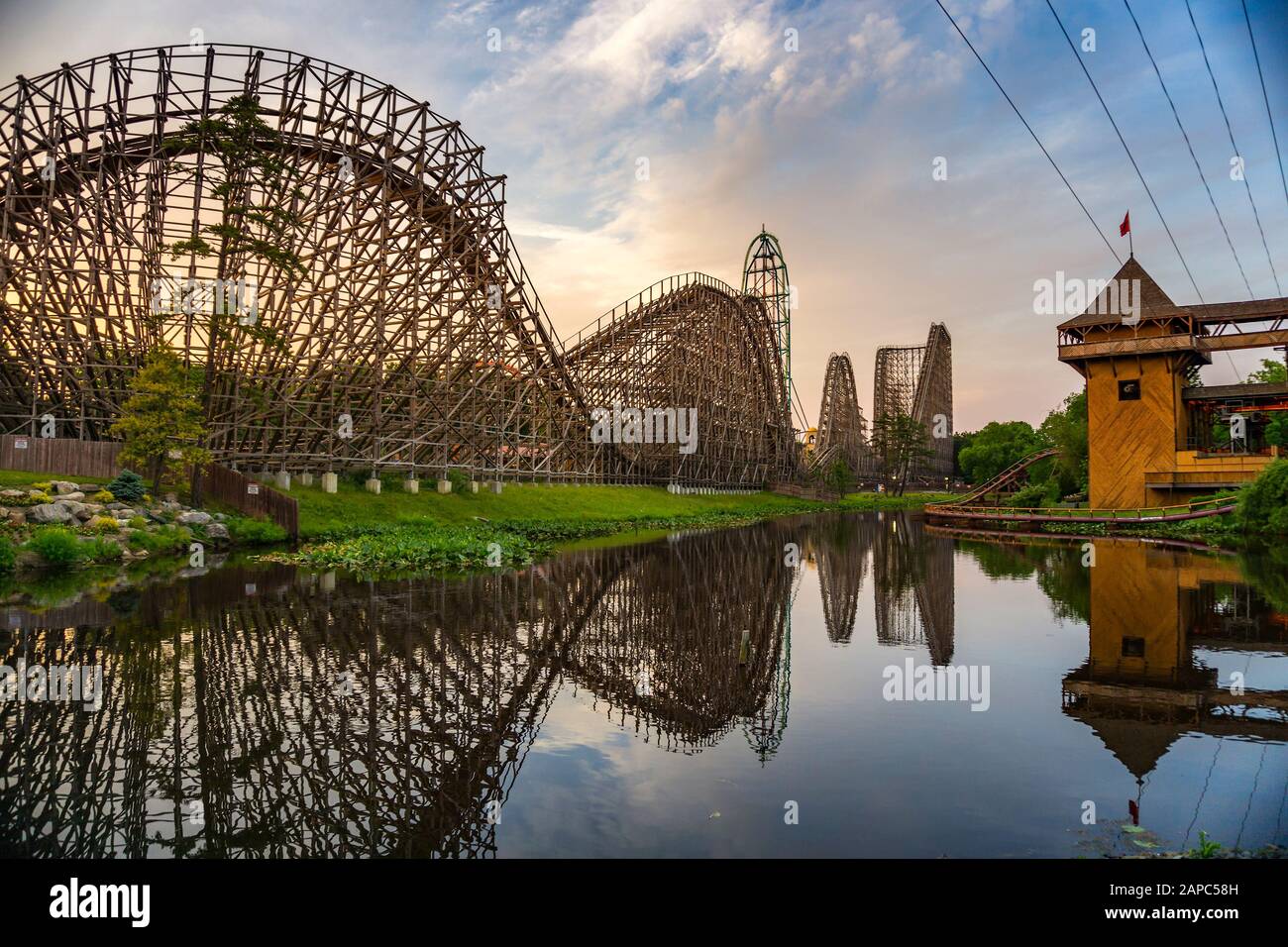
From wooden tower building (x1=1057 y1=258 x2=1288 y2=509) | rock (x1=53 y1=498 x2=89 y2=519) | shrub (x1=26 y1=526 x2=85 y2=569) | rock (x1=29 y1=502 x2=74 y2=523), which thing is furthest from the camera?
wooden tower building (x1=1057 y1=258 x2=1288 y2=509)

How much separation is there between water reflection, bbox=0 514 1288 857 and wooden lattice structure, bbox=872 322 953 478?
8117cm

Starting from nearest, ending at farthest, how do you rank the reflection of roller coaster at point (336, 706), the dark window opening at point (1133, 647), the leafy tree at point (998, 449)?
the reflection of roller coaster at point (336, 706), the dark window opening at point (1133, 647), the leafy tree at point (998, 449)

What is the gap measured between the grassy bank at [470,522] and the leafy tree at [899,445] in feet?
134

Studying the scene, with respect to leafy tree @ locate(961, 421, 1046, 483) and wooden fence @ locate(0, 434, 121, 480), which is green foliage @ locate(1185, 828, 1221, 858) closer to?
wooden fence @ locate(0, 434, 121, 480)

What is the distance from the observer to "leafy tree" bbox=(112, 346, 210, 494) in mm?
22422

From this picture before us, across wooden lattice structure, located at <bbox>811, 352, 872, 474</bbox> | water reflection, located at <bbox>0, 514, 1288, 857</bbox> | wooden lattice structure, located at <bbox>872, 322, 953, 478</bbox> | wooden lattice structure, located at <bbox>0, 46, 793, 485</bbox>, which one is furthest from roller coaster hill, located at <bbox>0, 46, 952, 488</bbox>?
wooden lattice structure, located at <bbox>872, 322, 953, 478</bbox>

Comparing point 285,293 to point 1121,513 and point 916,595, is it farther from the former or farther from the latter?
point 1121,513

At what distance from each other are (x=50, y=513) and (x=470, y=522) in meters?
12.7

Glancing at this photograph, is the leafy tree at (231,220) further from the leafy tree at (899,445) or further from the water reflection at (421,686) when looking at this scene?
the leafy tree at (899,445)

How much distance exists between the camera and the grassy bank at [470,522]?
19688 millimetres

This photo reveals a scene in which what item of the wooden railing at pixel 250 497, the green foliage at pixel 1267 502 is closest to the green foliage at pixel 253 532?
the wooden railing at pixel 250 497

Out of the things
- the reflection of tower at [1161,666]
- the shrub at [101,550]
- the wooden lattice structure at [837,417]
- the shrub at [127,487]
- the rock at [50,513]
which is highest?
the wooden lattice structure at [837,417]
